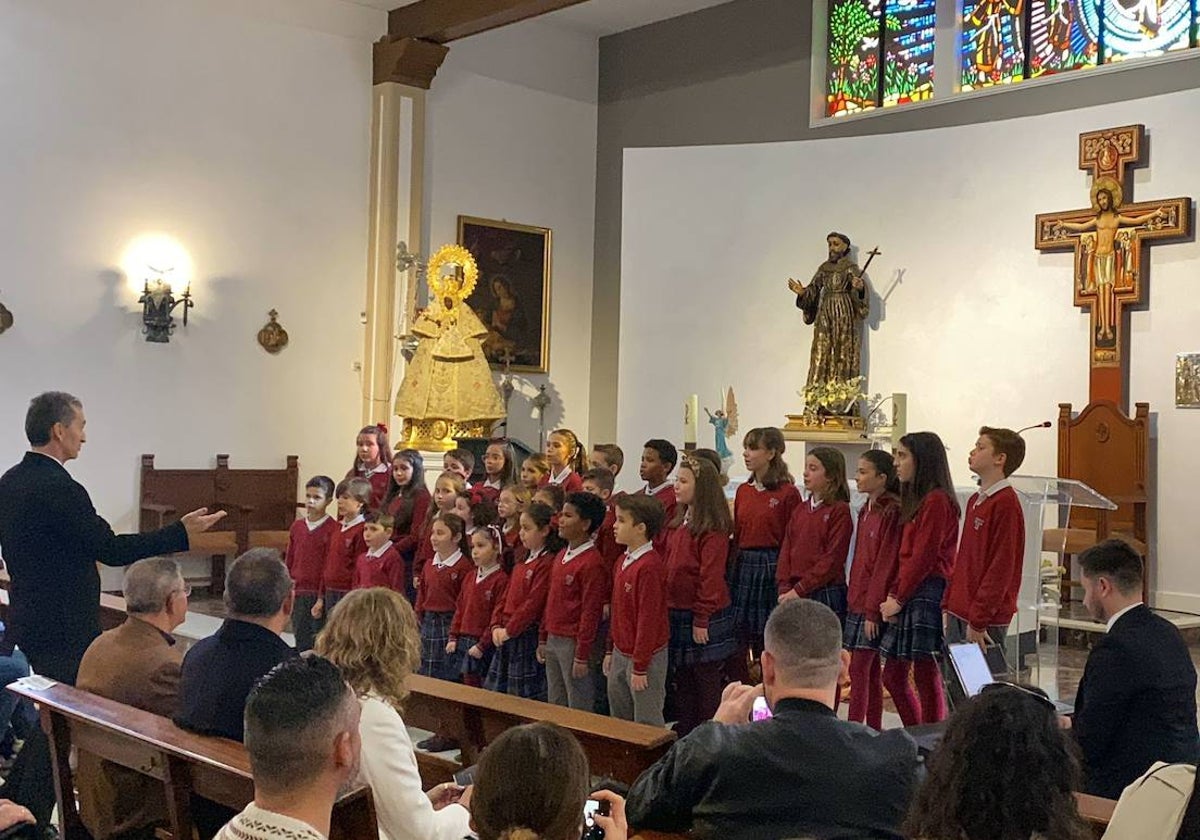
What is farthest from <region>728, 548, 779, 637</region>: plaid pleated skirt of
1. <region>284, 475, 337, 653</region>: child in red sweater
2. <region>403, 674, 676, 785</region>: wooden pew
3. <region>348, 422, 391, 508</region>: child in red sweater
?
<region>348, 422, 391, 508</region>: child in red sweater

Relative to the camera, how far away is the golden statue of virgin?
34.8 feet

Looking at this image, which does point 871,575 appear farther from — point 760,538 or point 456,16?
point 456,16

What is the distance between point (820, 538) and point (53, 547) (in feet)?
9.86

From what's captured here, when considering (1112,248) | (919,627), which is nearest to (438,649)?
(919,627)

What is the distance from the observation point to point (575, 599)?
496 centimetres

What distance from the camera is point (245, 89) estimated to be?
10484 mm

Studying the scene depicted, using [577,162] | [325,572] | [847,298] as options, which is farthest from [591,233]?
[325,572]

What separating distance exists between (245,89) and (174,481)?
3453 millimetres

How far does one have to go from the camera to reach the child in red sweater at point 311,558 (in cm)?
616

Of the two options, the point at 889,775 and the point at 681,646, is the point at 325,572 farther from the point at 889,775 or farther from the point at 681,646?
the point at 889,775

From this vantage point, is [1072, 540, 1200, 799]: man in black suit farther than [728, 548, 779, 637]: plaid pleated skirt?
No

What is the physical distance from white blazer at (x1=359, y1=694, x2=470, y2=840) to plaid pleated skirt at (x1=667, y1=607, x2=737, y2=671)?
2709 millimetres

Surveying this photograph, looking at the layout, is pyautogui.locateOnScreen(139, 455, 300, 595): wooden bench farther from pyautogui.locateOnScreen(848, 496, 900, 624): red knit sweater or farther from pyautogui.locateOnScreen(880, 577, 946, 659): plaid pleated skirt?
pyautogui.locateOnScreen(880, 577, 946, 659): plaid pleated skirt

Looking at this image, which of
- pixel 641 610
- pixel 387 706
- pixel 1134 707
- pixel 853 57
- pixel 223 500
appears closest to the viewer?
pixel 387 706
